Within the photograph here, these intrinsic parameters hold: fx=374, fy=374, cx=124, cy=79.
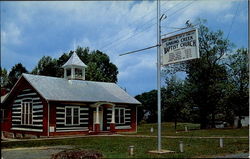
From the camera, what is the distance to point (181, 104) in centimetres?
4466

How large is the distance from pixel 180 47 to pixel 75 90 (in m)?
19.5

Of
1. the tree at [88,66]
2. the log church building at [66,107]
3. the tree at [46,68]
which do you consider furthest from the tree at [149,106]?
the log church building at [66,107]

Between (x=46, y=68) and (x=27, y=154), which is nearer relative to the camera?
(x=27, y=154)

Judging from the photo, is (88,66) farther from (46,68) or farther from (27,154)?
(27,154)

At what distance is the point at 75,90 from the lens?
113ft

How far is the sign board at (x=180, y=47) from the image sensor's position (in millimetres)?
15625

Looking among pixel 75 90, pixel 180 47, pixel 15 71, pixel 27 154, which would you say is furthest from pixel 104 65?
pixel 180 47

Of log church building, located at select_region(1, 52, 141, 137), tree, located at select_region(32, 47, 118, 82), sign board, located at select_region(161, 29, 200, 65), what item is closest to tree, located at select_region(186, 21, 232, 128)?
log church building, located at select_region(1, 52, 141, 137)

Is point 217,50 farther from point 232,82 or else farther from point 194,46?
point 194,46

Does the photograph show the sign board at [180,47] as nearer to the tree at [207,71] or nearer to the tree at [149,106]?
the tree at [207,71]

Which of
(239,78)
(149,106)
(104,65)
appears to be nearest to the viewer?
(239,78)

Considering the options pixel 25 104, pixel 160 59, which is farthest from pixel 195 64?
pixel 160 59

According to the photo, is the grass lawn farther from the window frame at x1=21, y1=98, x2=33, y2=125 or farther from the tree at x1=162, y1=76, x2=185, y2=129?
the tree at x1=162, y1=76, x2=185, y2=129

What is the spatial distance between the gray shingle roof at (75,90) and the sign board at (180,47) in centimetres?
1557
